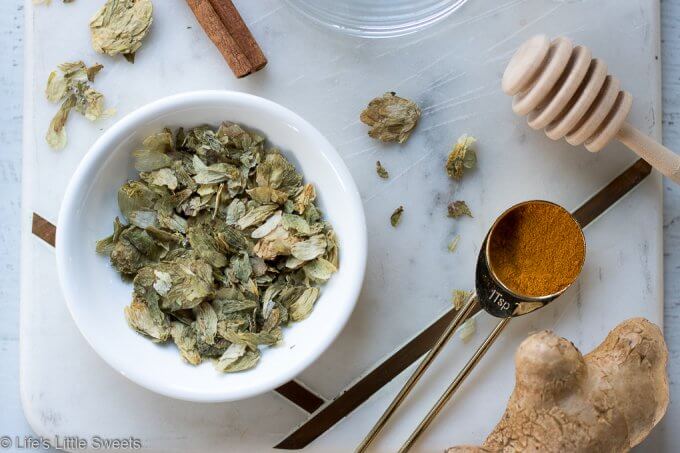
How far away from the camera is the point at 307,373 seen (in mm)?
1111

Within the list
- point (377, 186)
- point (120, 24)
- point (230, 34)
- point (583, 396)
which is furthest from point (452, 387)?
point (120, 24)

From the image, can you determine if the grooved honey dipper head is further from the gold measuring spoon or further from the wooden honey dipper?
the gold measuring spoon

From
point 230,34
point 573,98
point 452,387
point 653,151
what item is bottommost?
point 452,387

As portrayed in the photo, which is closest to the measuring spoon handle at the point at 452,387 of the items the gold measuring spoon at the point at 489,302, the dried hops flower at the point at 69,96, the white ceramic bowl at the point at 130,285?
the gold measuring spoon at the point at 489,302

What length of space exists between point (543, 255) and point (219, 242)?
1.32 feet

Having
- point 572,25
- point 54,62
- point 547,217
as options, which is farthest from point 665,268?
point 54,62

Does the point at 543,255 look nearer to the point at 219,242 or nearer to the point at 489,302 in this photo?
the point at 489,302

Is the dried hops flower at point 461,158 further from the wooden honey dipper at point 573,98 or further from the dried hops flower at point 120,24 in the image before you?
the dried hops flower at point 120,24

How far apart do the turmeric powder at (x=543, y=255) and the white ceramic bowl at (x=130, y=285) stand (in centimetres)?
20

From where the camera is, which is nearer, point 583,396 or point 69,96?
point 583,396

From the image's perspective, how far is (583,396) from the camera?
100 centimetres

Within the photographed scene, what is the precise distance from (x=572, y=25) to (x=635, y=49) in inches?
3.7

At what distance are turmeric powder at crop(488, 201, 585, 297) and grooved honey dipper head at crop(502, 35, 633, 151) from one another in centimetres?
10

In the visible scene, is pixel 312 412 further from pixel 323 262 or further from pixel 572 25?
pixel 572 25
